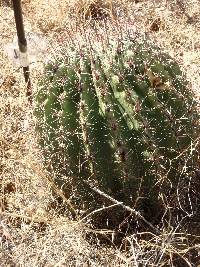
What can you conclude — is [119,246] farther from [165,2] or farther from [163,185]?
[165,2]

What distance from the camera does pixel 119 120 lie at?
1890 millimetres

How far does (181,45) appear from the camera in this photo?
368 centimetres

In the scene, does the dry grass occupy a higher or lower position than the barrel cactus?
lower

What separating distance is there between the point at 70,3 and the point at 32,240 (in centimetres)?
229

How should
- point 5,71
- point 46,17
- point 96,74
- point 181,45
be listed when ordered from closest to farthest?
point 96,74, point 5,71, point 181,45, point 46,17

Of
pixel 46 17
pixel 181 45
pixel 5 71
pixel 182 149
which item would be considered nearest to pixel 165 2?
pixel 181 45

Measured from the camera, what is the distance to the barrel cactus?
1899mm

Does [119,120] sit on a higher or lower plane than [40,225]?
higher

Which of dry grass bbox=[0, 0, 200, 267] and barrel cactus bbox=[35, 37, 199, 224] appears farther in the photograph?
dry grass bbox=[0, 0, 200, 267]

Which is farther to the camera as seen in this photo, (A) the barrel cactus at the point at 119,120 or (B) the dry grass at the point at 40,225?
(B) the dry grass at the point at 40,225

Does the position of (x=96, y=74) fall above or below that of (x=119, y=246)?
above

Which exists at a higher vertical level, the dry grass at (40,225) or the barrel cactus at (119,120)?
the barrel cactus at (119,120)

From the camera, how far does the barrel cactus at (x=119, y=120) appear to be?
1899 mm

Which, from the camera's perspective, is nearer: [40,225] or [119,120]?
[119,120]
